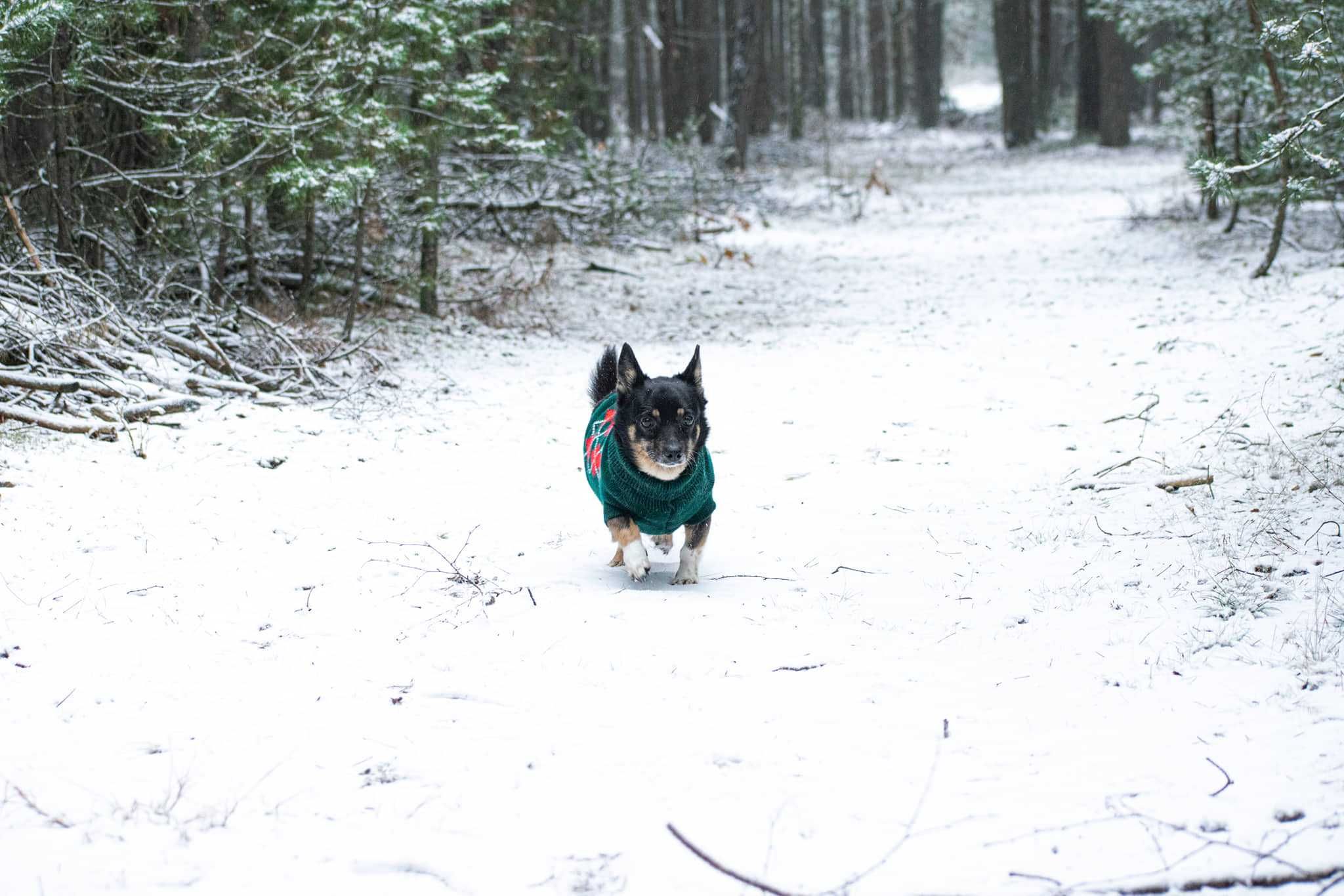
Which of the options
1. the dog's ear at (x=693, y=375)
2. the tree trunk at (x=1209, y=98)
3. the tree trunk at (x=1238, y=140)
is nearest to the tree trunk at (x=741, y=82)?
the tree trunk at (x=1209, y=98)

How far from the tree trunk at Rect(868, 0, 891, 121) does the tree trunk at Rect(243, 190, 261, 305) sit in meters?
44.3

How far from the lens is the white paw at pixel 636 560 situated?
591cm

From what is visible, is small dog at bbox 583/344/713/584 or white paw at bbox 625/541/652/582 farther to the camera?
white paw at bbox 625/541/652/582

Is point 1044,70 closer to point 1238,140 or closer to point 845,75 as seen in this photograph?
point 845,75

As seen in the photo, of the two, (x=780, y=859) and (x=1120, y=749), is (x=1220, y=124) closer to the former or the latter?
(x=1120, y=749)

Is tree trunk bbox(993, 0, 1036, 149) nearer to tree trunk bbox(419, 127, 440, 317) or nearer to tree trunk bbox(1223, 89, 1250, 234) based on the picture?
tree trunk bbox(1223, 89, 1250, 234)

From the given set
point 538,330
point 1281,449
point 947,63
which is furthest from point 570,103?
point 947,63

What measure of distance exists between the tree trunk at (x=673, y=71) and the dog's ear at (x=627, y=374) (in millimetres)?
25214

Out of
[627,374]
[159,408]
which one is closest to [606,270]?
[159,408]

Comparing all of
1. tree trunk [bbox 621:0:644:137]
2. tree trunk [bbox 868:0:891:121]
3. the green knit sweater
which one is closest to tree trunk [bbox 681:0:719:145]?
tree trunk [bbox 621:0:644:137]

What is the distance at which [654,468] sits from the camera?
5.80 m

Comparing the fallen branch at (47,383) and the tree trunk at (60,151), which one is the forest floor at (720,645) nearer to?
the fallen branch at (47,383)

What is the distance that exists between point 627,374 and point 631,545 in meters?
1.09

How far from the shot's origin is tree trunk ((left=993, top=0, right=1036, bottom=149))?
3316cm
